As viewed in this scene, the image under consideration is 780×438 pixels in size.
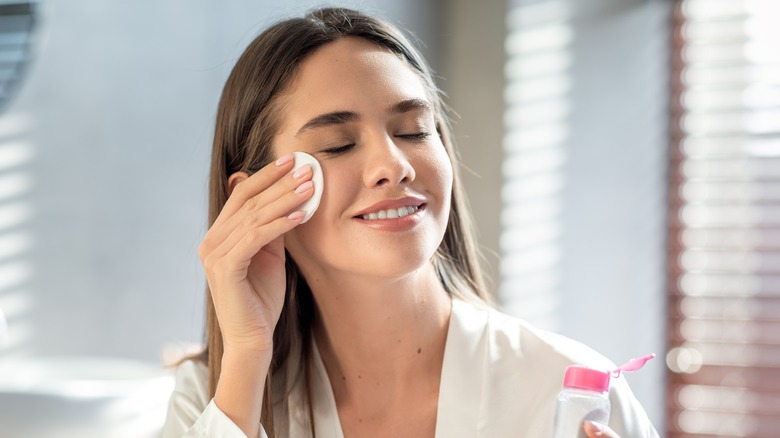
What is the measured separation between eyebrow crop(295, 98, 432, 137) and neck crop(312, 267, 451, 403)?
246 mm

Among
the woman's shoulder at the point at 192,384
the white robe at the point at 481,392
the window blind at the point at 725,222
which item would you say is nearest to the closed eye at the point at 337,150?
the white robe at the point at 481,392

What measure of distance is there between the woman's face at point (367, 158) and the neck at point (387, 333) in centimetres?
11

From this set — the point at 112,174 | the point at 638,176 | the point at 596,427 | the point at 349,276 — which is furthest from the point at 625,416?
the point at 638,176

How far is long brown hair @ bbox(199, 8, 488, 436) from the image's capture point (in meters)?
1.39

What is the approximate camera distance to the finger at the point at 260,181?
4.18ft

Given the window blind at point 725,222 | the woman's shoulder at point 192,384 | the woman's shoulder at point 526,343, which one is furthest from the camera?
the window blind at point 725,222

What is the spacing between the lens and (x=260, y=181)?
1.28 meters

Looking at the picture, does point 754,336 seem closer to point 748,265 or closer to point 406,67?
point 748,265

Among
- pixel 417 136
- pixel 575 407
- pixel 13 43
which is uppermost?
pixel 13 43

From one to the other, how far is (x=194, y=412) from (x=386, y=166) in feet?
1.73

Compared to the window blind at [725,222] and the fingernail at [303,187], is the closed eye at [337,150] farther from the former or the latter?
the window blind at [725,222]

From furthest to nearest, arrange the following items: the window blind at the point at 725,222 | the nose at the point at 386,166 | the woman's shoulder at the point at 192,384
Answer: the window blind at the point at 725,222 < the woman's shoulder at the point at 192,384 < the nose at the point at 386,166

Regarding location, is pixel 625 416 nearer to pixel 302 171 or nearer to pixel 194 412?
pixel 302 171

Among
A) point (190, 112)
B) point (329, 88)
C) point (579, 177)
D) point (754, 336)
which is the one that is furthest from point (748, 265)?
point (329, 88)
